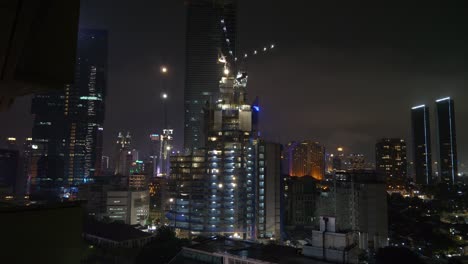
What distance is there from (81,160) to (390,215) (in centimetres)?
7284

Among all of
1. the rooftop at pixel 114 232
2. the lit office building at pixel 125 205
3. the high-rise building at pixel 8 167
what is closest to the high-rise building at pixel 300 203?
the lit office building at pixel 125 205

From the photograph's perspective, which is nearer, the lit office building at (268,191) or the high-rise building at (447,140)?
the lit office building at (268,191)

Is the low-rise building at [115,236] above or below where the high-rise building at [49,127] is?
below

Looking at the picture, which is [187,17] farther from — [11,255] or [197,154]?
[11,255]

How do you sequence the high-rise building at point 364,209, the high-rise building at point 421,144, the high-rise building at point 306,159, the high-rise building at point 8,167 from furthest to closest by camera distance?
the high-rise building at point 421,144, the high-rise building at point 306,159, the high-rise building at point 8,167, the high-rise building at point 364,209

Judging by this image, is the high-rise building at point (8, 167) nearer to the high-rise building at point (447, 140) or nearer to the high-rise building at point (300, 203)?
the high-rise building at point (300, 203)

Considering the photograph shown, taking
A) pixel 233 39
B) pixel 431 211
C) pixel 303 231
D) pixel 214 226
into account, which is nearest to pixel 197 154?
pixel 214 226

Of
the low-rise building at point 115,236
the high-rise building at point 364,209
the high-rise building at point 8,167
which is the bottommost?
the low-rise building at point 115,236

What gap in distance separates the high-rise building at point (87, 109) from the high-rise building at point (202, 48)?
26762 mm

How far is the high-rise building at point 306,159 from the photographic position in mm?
74750

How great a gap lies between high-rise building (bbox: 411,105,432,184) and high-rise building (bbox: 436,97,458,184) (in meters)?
5.05

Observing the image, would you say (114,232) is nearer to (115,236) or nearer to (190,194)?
(115,236)

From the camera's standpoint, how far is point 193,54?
8494cm

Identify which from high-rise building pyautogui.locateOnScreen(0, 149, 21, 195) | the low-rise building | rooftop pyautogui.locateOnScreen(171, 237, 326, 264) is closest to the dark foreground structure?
rooftop pyautogui.locateOnScreen(171, 237, 326, 264)
